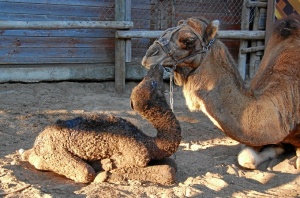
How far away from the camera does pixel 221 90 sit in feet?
13.8

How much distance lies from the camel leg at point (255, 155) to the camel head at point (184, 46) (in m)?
1.18

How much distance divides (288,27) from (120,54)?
3.57 meters

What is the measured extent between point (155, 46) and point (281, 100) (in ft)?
4.58

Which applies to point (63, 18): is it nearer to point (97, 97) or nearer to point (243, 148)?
point (97, 97)

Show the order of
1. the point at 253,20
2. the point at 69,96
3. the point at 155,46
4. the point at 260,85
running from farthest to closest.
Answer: the point at 253,20 → the point at 69,96 → the point at 260,85 → the point at 155,46

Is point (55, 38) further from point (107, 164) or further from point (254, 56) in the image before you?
point (107, 164)

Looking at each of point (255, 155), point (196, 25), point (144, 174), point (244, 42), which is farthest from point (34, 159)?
point (244, 42)

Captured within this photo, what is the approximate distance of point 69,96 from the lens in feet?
24.6

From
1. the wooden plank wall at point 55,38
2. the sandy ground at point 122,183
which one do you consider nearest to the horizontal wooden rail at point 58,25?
the wooden plank wall at point 55,38

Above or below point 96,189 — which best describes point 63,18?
above

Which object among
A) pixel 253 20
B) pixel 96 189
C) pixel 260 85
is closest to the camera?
pixel 96 189

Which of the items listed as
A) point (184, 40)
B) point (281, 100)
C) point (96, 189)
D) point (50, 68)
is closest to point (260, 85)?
point (281, 100)

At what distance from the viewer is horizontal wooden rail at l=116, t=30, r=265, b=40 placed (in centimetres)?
806

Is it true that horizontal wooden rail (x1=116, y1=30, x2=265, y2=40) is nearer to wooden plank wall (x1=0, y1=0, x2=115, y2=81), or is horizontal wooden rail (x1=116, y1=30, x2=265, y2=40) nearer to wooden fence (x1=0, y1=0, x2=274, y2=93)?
wooden fence (x1=0, y1=0, x2=274, y2=93)
